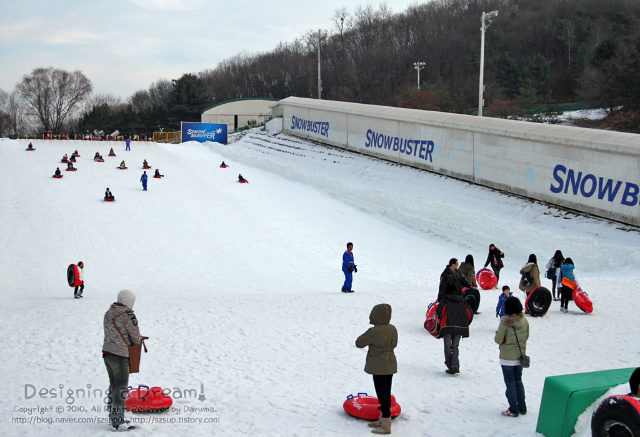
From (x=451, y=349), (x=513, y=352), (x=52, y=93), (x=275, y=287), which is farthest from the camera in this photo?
(x=52, y=93)

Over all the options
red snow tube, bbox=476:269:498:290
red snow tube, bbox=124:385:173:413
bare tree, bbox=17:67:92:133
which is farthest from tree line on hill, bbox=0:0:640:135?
red snow tube, bbox=124:385:173:413

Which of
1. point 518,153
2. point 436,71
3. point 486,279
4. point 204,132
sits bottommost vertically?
point 486,279

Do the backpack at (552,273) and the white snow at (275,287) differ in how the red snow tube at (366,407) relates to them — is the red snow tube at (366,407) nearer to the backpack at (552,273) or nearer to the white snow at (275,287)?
the white snow at (275,287)

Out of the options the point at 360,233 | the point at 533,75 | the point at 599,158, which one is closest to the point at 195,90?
the point at 533,75

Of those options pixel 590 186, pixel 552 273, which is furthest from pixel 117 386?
pixel 590 186

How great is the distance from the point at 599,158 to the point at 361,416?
17.9 m

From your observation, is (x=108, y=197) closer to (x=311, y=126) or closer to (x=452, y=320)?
(x=311, y=126)

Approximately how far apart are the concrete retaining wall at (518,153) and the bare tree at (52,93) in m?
A: 88.3

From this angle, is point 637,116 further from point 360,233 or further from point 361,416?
point 361,416

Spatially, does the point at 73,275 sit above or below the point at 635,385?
below

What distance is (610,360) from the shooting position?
8.97 m

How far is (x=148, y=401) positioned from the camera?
656 cm

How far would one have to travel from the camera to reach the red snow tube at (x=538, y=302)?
11531mm

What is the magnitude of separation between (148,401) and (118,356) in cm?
91
